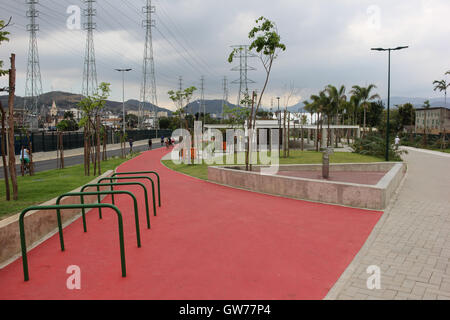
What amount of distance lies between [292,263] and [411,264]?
192 cm

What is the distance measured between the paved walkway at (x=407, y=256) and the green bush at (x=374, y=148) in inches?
567

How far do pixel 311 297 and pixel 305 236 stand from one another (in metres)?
2.53

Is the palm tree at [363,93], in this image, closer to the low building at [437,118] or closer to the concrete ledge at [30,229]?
the low building at [437,118]

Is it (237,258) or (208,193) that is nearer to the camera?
(237,258)

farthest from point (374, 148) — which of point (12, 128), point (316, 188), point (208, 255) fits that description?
point (12, 128)

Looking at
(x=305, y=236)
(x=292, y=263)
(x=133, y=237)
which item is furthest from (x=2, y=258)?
(x=305, y=236)

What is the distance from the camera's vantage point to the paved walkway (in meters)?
4.53

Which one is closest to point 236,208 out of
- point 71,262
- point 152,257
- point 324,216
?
point 324,216

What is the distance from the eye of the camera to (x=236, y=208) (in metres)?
9.37

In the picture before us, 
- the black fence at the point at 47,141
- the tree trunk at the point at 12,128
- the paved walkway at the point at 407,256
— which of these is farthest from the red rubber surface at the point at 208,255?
the black fence at the point at 47,141

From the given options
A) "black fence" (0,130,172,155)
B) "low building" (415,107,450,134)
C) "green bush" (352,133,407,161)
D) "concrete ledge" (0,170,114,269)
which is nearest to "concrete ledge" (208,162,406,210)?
"concrete ledge" (0,170,114,269)

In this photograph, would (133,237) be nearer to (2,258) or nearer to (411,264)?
(2,258)
